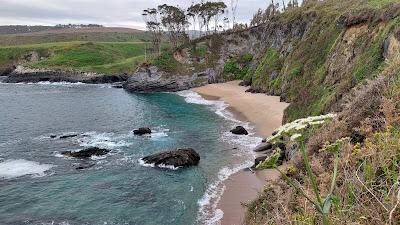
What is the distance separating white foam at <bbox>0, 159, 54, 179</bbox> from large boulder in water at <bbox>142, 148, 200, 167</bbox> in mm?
8244

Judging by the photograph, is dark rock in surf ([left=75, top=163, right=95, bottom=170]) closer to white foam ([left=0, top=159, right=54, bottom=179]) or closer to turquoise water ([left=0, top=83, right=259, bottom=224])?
turquoise water ([left=0, top=83, right=259, bottom=224])

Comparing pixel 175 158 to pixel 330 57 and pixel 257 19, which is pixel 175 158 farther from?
pixel 257 19

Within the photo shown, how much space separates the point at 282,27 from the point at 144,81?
3412cm

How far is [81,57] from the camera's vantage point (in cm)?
13625

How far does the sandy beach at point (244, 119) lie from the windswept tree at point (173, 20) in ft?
98.7

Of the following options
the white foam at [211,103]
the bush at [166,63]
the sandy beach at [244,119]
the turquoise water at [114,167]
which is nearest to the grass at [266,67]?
the sandy beach at [244,119]

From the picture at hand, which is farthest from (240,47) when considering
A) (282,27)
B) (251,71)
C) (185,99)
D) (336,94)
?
(336,94)

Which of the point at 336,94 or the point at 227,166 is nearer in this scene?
the point at 336,94

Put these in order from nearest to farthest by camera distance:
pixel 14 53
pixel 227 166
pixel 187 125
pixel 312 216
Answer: pixel 312 216
pixel 227 166
pixel 187 125
pixel 14 53

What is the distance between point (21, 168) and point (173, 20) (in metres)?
85.4

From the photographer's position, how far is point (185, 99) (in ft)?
244

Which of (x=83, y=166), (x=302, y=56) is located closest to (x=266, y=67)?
(x=302, y=56)

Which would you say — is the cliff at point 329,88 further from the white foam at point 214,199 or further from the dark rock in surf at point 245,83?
the white foam at point 214,199

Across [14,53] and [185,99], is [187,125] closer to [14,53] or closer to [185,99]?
[185,99]
